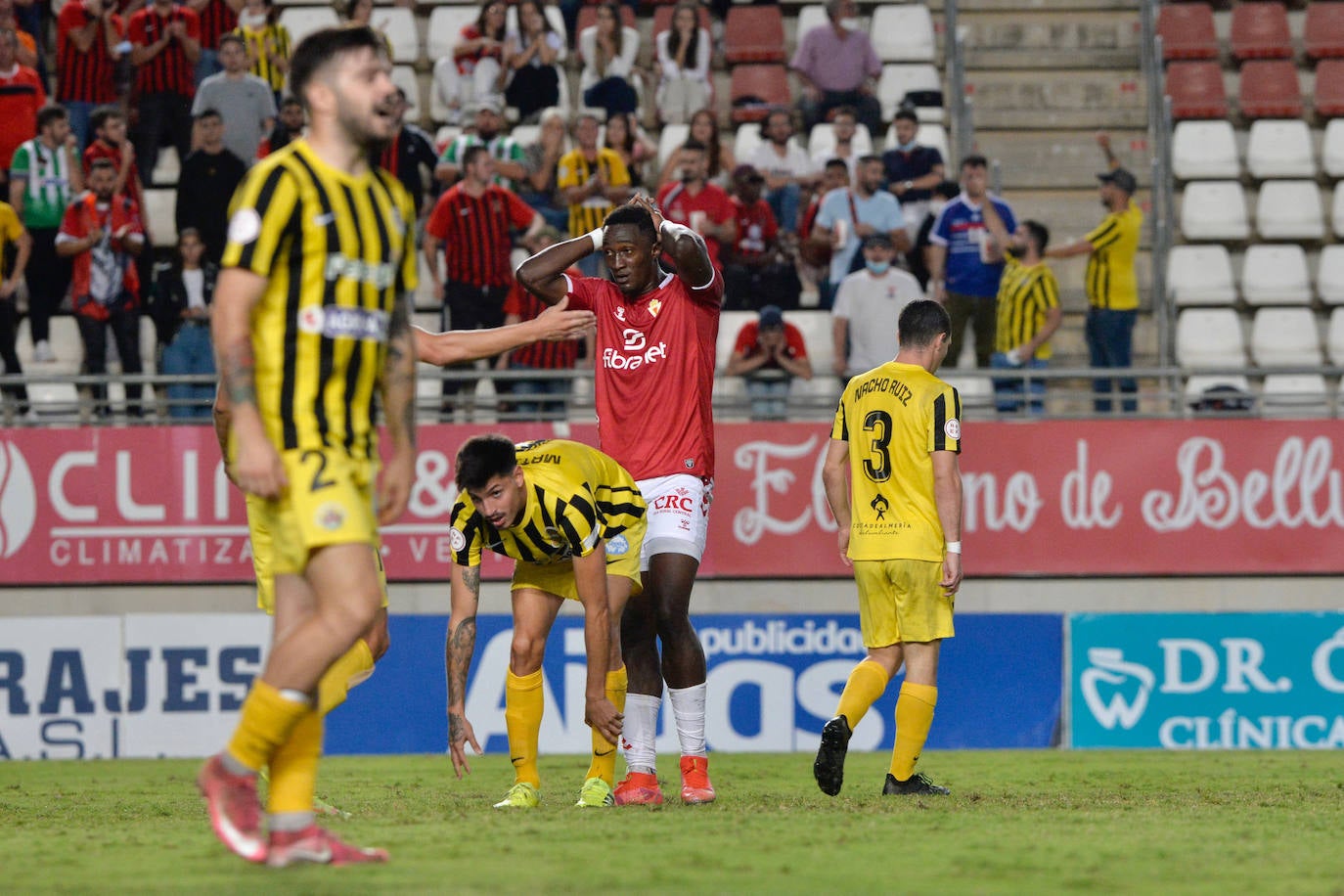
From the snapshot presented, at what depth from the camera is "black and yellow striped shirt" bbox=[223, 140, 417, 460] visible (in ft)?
16.6

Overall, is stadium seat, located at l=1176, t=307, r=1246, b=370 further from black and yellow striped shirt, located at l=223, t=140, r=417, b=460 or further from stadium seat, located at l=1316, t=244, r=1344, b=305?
black and yellow striped shirt, located at l=223, t=140, r=417, b=460

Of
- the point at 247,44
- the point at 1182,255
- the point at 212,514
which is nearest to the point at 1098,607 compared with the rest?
the point at 1182,255

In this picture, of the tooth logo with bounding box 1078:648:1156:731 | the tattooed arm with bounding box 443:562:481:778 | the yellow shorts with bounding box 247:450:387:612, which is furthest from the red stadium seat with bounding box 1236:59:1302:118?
the yellow shorts with bounding box 247:450:387:612

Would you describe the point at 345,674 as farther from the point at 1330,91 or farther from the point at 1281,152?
the point at 1330,91

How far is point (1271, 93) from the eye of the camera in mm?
17578

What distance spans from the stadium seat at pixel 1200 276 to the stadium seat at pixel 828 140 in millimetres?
2803

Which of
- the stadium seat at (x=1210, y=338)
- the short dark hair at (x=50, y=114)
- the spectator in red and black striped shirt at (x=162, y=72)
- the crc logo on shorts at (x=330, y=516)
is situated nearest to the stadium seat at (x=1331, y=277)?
the stadium seat at (x=1210, y=338)

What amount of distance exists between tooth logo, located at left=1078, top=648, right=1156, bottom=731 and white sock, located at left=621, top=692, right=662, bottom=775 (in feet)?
20.4

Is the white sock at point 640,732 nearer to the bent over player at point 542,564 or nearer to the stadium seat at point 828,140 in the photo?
the bent over player at point 542,564

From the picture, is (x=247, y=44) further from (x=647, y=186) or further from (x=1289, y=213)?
(x=1289, y=213)

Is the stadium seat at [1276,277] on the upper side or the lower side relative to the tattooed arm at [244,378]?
upper

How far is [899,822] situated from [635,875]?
174 centimetres

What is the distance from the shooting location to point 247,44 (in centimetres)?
1581

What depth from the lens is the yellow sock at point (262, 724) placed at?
4.98m
